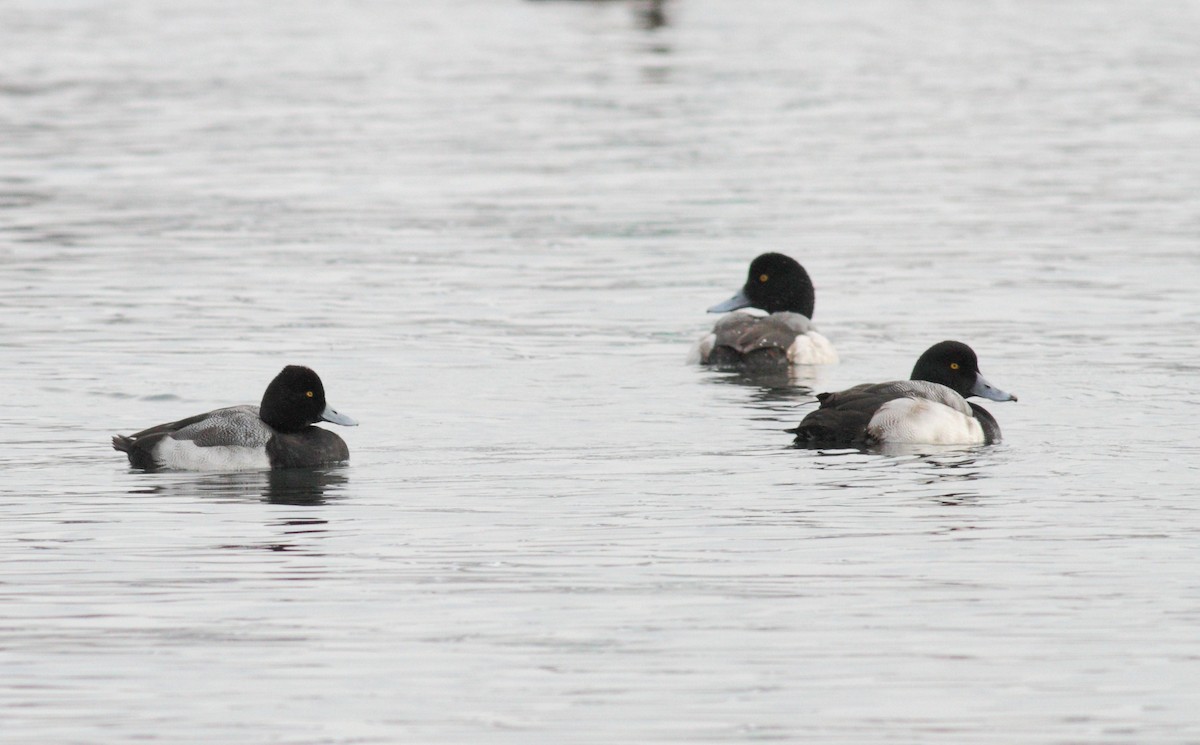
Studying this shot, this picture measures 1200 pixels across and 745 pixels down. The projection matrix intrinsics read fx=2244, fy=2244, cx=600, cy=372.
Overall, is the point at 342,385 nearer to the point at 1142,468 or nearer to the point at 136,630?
the point at 1142,468

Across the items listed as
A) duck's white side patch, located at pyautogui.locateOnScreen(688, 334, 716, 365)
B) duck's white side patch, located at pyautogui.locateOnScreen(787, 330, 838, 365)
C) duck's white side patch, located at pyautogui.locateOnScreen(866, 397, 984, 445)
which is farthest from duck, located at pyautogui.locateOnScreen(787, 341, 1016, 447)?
duck's white side patch, located at pyautogui.locateOnScreen(688, 334, 716, 365)

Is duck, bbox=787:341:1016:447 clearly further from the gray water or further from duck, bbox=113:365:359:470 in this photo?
duck, bbox=113:365:359:470

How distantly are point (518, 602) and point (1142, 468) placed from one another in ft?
16.7

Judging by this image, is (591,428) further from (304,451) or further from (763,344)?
(763,344)

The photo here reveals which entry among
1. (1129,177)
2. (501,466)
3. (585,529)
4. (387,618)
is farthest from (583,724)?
(1129,177)

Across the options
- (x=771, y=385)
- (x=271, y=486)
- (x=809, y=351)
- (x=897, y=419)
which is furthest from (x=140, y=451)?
(x=809, y=351)

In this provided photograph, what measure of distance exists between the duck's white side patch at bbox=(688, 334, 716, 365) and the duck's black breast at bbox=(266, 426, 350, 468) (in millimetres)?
4955

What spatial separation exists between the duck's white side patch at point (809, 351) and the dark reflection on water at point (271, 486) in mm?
5466

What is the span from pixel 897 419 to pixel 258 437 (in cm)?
412

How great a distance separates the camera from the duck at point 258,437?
1415 centimetres

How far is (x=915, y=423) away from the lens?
14523mm

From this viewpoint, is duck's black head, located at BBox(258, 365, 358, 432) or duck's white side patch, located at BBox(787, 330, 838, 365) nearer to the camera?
duck's black head, located at BBox(258, 365, 358, 432)

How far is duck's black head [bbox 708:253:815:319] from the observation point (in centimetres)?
1981

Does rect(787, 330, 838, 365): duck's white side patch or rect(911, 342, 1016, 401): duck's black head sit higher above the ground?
rect(911, 342, 1016, 401): duck's black head
